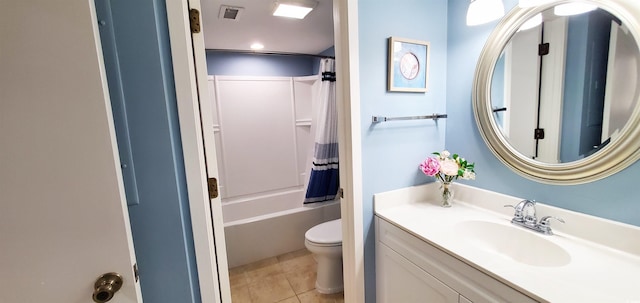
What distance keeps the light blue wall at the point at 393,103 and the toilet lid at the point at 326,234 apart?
445 mm

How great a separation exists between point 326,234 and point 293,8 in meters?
1.72

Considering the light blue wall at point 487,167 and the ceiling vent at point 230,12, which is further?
the ceiling vent at point 230,12

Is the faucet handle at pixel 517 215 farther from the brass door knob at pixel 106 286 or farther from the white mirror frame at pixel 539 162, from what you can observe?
the brass door knob at pixel 106 286

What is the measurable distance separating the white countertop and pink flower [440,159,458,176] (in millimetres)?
187

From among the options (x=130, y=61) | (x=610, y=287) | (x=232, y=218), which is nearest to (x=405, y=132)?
(x=610, y=287)

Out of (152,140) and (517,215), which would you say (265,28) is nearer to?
(152,140)

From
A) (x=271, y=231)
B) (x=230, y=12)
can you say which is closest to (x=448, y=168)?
(x=271, y=231)

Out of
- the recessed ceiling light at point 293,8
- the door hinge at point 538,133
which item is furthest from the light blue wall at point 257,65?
the door hinge at point 538,133

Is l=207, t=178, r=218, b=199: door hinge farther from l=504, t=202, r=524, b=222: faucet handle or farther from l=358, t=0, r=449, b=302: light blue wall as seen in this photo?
l=504, t=202, r=524, b=222: faucet handle

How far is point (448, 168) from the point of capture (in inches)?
56.6

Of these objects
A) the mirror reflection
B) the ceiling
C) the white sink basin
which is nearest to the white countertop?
the white sink basin

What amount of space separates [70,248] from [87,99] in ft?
1.36

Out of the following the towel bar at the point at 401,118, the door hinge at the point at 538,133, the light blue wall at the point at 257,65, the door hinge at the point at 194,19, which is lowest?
the door hinge at the point at 538,133

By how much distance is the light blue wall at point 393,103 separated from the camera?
136cm
